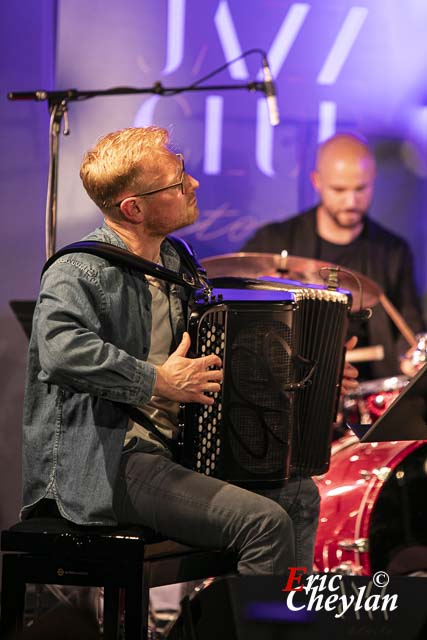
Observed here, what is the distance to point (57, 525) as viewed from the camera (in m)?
2.61

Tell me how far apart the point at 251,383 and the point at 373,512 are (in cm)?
114

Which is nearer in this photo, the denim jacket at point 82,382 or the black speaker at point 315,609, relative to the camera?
the black speaker at point 315,609

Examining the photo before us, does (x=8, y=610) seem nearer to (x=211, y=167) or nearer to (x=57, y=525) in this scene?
(x=57, y=525)

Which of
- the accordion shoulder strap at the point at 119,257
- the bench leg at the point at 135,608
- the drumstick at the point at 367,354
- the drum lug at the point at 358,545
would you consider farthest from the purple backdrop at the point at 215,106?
the bench leg at the point at 135,608

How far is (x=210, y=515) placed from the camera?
258cm

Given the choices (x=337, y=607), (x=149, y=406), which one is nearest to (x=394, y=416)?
(x=337, y=607)

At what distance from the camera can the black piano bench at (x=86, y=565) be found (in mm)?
2539

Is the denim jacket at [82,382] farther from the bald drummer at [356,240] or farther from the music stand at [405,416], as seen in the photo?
the bald drummer at [356,240]

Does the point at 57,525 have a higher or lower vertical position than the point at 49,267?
lower

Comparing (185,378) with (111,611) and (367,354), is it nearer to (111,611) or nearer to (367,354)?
(111,611)

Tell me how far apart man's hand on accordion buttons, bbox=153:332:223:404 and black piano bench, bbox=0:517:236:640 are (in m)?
0.38

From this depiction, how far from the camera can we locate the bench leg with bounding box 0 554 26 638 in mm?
2547

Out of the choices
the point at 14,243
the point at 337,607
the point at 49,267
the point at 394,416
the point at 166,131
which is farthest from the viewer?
the point at 14,243

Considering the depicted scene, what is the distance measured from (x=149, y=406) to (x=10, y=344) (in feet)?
7.68
